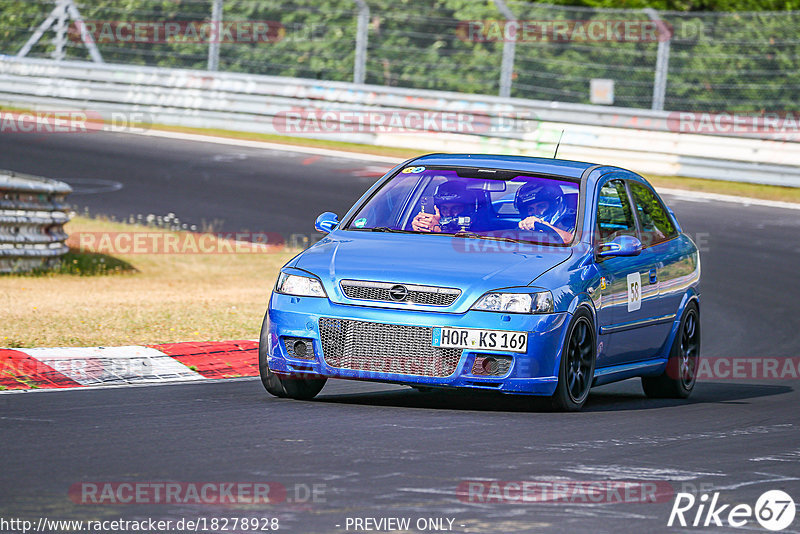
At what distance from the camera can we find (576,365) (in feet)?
29.1

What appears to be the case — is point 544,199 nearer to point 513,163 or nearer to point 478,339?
point 513,163

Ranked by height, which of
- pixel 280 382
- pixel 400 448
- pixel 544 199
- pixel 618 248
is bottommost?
pixel 280 382

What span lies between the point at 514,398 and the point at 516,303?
1.20 metres

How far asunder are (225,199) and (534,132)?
6.38 metres

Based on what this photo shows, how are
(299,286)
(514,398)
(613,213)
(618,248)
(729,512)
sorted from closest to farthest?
(729,512)
(299,286)
(618,248)
(514,398)
(613,213)

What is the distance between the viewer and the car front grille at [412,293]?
8.31 m

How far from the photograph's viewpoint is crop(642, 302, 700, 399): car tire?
34.6 feet

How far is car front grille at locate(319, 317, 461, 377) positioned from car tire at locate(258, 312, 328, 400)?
465 mm

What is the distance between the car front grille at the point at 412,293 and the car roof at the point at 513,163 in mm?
1691

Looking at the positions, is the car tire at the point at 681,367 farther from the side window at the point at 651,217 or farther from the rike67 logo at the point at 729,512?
the rike67 logo at the point at 729,512

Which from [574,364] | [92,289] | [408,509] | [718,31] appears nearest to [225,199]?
[92,289]

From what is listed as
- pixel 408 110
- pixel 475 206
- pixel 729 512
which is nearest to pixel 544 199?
pixel 475 206

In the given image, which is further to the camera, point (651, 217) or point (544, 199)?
point (651, 217)

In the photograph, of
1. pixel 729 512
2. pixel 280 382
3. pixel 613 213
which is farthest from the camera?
pixel 613 213
